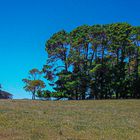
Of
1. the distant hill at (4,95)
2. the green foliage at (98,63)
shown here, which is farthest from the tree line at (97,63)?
the distant hill at (4,95)

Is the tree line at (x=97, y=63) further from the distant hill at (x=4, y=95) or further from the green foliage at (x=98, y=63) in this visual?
the distant hill at (x=4, y=95)

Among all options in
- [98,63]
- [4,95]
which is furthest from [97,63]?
[4,95]

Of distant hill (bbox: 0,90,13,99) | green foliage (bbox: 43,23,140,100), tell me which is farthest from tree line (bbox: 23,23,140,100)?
distant hill (bbox: 0,90,13,99)

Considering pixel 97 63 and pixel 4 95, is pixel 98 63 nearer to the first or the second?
pixel 97 63

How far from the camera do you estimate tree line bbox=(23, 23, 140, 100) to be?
53.6m

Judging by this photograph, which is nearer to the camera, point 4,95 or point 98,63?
point 98,63

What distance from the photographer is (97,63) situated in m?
54.4

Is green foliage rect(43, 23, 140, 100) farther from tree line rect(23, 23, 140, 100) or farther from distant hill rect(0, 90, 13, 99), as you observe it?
distant hill rect(0, 90, 13, 99)

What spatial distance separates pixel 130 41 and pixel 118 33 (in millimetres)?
2027

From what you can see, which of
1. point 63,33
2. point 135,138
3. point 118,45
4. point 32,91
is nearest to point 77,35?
point 63,33

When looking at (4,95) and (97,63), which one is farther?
(4,95)

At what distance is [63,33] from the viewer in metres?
57.0

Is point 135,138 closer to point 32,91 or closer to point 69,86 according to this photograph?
point 69,86

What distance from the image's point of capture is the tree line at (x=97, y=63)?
53.6 metres
